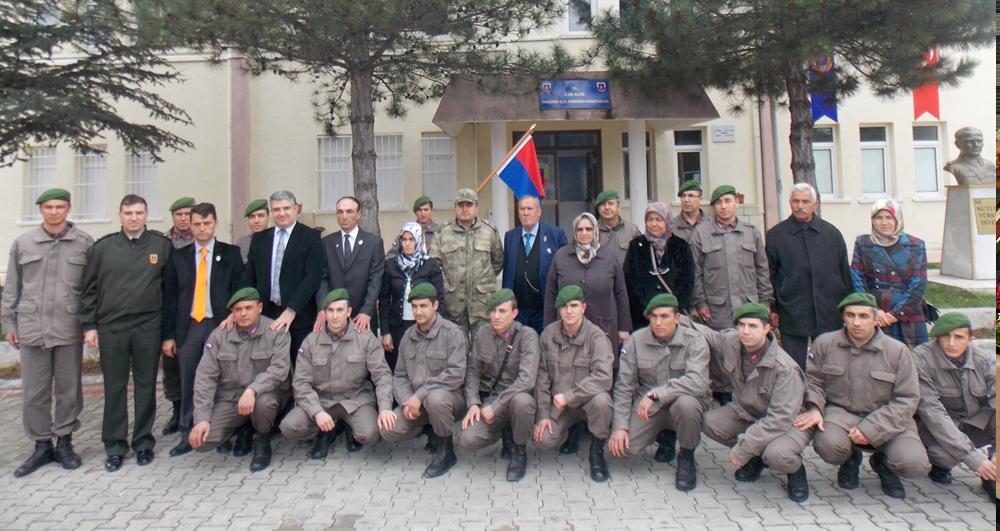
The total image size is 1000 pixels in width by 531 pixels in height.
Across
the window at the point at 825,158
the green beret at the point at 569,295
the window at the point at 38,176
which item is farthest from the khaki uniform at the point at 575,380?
the window at the point at 38,176

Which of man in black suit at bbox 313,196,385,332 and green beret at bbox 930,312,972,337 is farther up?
man in black suit at bbox 313,196,385,332

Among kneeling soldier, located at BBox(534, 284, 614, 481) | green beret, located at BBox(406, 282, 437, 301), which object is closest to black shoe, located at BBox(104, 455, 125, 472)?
green beret, located at BBox(406, 282, 437, 301)

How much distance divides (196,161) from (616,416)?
1177 centimetres

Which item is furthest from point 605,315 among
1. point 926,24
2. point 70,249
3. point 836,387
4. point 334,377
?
point 926,24

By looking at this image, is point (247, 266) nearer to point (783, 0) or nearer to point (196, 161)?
point (783, 0)

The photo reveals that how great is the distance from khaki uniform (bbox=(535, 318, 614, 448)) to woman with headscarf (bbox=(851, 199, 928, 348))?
2129 millimetres

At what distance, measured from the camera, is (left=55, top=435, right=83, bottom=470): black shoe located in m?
4.77

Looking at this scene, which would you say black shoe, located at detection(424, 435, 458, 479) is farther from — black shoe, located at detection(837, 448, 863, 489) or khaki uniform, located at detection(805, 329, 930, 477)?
black shoe, located at detection(837, 448, 863, 489)

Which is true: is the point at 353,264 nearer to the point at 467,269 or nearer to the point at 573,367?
the point at 467,269

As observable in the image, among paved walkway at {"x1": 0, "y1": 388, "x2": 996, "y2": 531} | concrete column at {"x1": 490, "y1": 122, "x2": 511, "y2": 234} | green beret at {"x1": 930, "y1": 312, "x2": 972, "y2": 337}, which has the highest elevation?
concrete column at {"x1": 490, "y1": 122, "x2": 511, "y2": 234}

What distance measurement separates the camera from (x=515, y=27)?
7.02 metres

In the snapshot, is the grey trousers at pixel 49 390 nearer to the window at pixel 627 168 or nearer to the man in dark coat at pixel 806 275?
the man in dark coat at pixel 806 275

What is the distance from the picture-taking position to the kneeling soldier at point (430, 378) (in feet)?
14.9

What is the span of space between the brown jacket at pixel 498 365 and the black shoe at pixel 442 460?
12.5 inches
